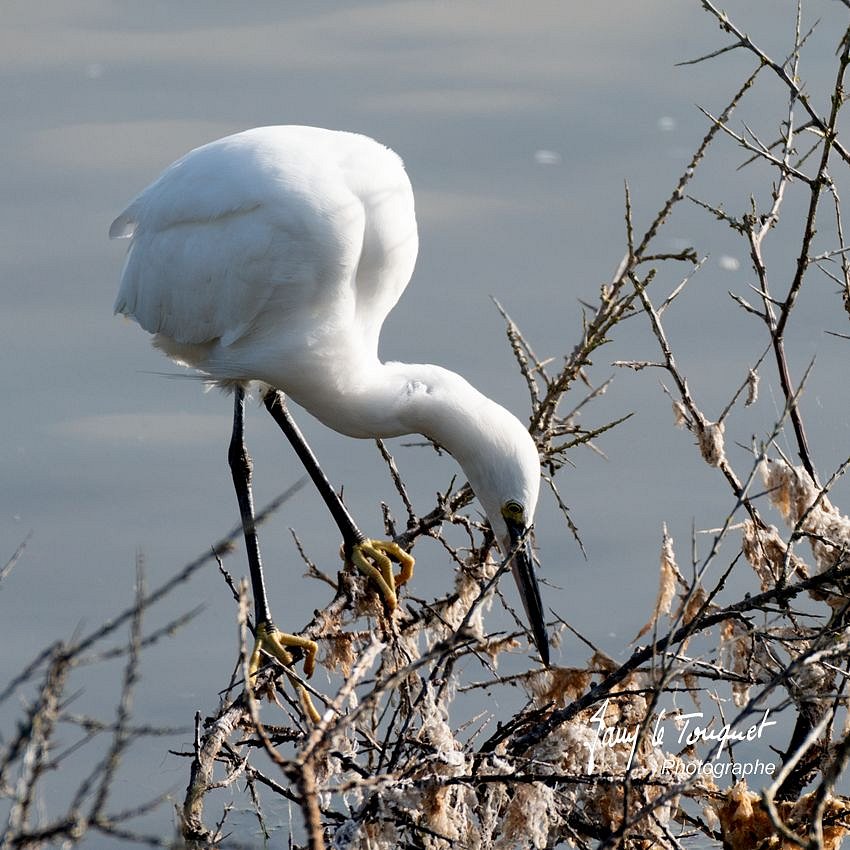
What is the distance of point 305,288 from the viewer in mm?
3877

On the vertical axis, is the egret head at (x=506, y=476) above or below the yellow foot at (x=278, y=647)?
above

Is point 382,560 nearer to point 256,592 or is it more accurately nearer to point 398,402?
point 256,592

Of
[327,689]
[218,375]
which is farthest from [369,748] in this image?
[327,689]

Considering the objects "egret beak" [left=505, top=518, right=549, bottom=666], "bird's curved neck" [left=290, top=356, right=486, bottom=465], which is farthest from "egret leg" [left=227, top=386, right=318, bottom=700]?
"egret beak" [left=505, top=518, right=549, bottom=666]

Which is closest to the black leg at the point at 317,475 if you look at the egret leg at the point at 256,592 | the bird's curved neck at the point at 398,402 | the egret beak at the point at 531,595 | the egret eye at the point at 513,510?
the egret leg at the point at 256,592

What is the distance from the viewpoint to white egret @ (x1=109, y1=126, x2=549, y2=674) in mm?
3764

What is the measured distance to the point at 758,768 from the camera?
3951mm

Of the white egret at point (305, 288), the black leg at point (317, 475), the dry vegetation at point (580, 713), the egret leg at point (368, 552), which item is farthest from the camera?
the black leg at point (317, 475)

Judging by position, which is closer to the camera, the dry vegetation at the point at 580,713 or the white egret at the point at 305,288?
the dry vegetation at the point at 580,713

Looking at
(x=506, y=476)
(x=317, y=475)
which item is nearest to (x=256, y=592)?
(x=317, y=475)

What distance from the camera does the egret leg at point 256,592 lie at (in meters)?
3.83

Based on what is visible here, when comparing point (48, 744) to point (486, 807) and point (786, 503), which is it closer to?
point (486, 807)

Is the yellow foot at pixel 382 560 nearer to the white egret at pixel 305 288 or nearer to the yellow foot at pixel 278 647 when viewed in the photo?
the white egret at pixel 305 288

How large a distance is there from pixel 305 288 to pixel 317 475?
2.45 feet
